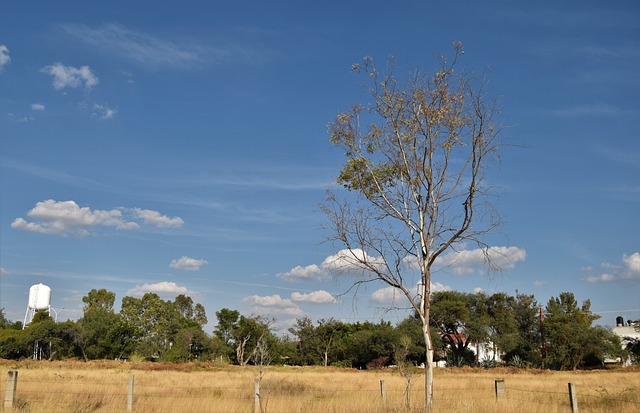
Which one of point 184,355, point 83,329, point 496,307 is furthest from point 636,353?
point 83,329

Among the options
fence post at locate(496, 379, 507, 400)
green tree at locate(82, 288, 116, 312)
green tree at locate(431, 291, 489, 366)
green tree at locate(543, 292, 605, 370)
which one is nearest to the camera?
fence post at locate(496, 379, 507, 400)

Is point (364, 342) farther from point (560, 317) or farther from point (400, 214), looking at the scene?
point (400, 214)

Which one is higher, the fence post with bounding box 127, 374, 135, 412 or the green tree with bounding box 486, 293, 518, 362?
the green tree with bounding box 486, 293, 518, 362

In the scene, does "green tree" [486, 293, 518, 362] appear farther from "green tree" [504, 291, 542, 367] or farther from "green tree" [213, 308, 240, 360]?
"green tree" [213, 308, 240, 360]

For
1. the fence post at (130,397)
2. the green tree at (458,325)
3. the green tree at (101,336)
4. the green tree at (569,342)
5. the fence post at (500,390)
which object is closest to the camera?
the fence post at (130,397)

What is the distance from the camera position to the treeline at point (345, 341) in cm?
5572

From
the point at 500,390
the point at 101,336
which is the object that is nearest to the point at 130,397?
the point at 500,390

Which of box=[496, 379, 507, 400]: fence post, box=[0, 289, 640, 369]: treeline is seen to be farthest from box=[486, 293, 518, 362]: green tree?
box=[496, 379, 507, 400]: fence post

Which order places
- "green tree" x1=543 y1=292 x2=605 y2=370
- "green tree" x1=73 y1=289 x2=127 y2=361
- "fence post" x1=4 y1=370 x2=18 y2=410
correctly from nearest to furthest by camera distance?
"fence post" x1=4 y1=370 x2=18 y2=410, "green tree" x1=543 y1=292 x2=605 y2=370, "green tree" x1=73 y1=289 x2=127 y2=361

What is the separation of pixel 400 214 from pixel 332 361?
53.3m

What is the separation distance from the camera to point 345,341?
2557 inches

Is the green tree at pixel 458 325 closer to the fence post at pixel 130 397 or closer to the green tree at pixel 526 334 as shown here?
the green tree at pixel 526 334

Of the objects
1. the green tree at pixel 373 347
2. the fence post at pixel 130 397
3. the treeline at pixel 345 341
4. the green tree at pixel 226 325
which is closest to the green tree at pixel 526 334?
the treeline at pixel 345 341

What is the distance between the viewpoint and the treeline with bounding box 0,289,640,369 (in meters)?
55.7
